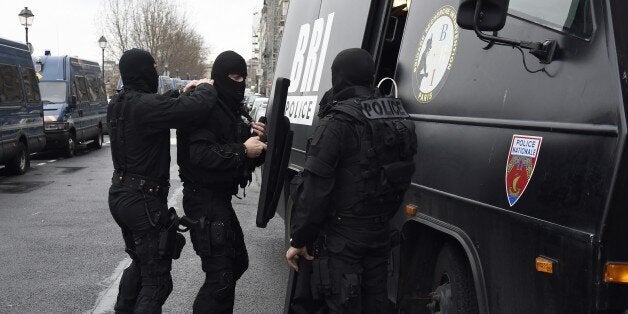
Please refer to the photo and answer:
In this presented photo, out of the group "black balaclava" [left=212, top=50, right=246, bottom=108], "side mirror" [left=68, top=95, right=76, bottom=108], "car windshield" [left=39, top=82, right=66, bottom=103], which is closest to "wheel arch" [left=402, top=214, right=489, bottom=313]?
"black balaclava" [left=212, top=50, right=246, bottom=108]

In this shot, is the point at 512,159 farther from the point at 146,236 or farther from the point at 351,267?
the point at 146,236

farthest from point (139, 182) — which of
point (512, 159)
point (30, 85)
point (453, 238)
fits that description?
point (30, 85)

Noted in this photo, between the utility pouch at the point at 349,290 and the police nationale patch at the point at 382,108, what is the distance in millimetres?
782

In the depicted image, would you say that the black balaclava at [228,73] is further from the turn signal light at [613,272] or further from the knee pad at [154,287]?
the turn signal light at [613,272]

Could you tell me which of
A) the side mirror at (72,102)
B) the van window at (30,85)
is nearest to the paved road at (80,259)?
the van window at (30,85)

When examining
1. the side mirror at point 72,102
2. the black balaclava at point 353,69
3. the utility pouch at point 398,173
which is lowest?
the side mirror at point 72,102

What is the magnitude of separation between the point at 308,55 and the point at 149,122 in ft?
6.63

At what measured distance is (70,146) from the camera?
55.8 ft

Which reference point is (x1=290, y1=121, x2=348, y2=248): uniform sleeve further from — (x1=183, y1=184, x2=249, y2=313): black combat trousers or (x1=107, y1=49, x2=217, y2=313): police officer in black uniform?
(x1=107, y1=49, x2=217, y2=313): police officer in black uniform

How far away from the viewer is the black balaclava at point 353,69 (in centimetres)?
313

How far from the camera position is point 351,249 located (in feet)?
10.2

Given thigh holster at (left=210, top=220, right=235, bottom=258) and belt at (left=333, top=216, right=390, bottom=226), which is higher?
belt at (left=333, top=216, right=390, bottom=226)

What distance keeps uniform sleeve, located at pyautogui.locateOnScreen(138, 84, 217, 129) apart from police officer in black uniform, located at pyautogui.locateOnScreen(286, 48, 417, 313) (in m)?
0.81

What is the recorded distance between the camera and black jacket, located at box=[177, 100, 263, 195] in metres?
3.68
